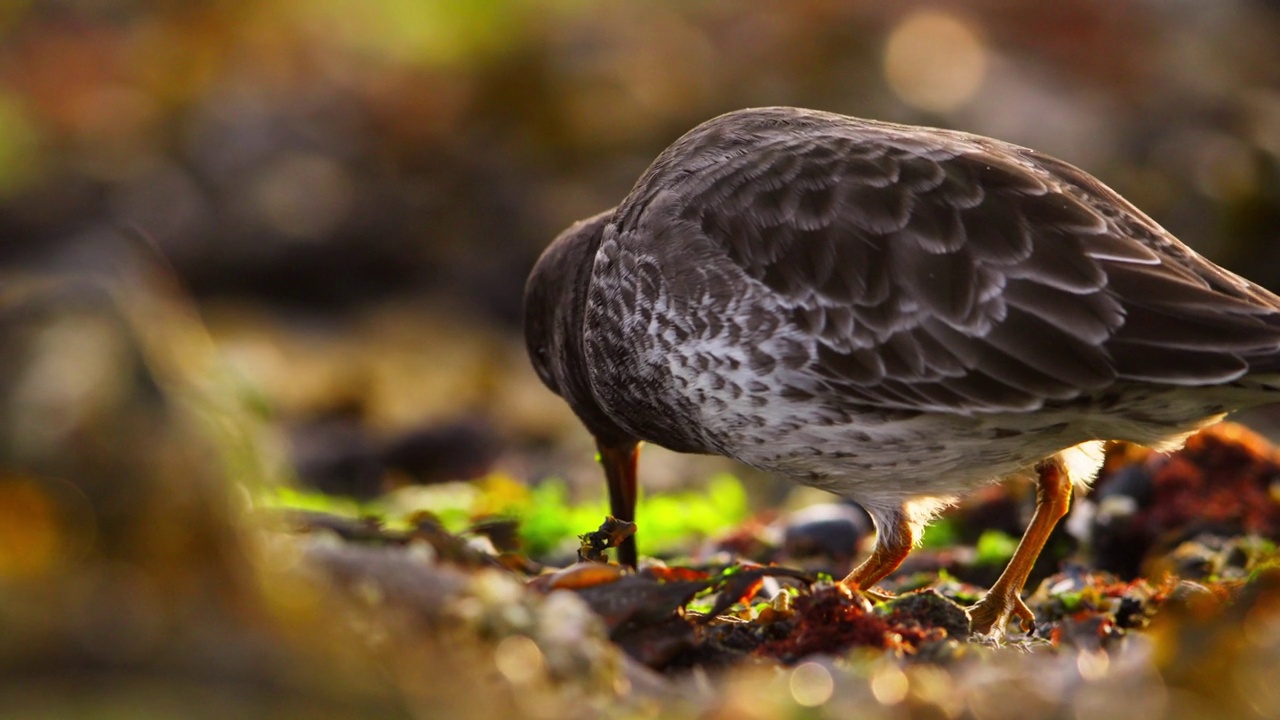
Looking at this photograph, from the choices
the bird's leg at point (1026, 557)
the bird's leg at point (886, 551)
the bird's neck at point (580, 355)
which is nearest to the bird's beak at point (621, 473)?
the bird's neck at point (580, 355)

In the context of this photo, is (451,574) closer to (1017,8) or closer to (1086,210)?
(1086,210)

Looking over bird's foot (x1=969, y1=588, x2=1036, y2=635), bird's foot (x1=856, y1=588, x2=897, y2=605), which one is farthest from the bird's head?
bird's foot (x1=969, y1=588, x2=1036, y2=635)

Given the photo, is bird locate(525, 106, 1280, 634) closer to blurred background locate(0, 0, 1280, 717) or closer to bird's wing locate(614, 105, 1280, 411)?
bird's wing locate(614, 105, 1280, 411)

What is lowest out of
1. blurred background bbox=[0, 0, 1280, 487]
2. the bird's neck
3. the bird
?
blurred background bbox=[0, 0, 1280, 487]

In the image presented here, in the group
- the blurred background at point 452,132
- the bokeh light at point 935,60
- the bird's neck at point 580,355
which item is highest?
the bird's neck at point 580,355

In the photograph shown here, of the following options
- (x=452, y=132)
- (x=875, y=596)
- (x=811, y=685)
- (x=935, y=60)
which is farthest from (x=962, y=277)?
(x=935, y=60)

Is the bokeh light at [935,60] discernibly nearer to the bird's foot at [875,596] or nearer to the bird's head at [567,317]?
the bird's head at [567,317]

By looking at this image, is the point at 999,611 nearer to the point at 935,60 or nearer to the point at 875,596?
the point at 875,596
